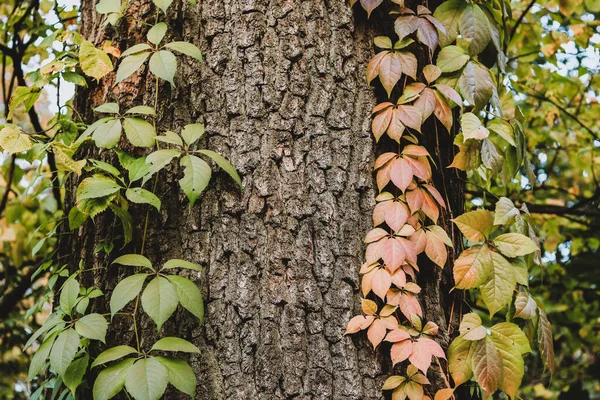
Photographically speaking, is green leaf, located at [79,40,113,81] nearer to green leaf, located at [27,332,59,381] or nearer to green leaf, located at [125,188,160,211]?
green leaf, located at [125,188,160,211]

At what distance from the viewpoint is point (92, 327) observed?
1.32m

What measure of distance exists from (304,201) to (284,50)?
0.43m

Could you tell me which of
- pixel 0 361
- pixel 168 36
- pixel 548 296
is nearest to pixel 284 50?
pixel 168 36

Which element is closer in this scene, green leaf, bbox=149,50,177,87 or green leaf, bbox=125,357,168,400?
green leaf, bbox=125,357,168,400

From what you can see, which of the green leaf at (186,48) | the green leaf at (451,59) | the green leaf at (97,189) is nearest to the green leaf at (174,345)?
the green leaf at (97,189)

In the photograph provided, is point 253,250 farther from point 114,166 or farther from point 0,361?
point 0,361

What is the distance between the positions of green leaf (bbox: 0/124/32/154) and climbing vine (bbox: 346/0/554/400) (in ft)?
3.16

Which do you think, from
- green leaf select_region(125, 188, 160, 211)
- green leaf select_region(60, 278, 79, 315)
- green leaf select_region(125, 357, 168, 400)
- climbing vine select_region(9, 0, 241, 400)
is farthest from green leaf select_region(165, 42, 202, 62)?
green leaf select_region(125, 357, 168, 400)

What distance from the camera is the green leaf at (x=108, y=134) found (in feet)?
4.61

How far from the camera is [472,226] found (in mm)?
1474

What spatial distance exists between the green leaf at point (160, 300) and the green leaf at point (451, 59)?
0.97 metres

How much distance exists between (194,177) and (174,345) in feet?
1.34

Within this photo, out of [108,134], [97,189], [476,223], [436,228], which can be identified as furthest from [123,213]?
[476,223]

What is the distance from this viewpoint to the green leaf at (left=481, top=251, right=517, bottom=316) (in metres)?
1.42
